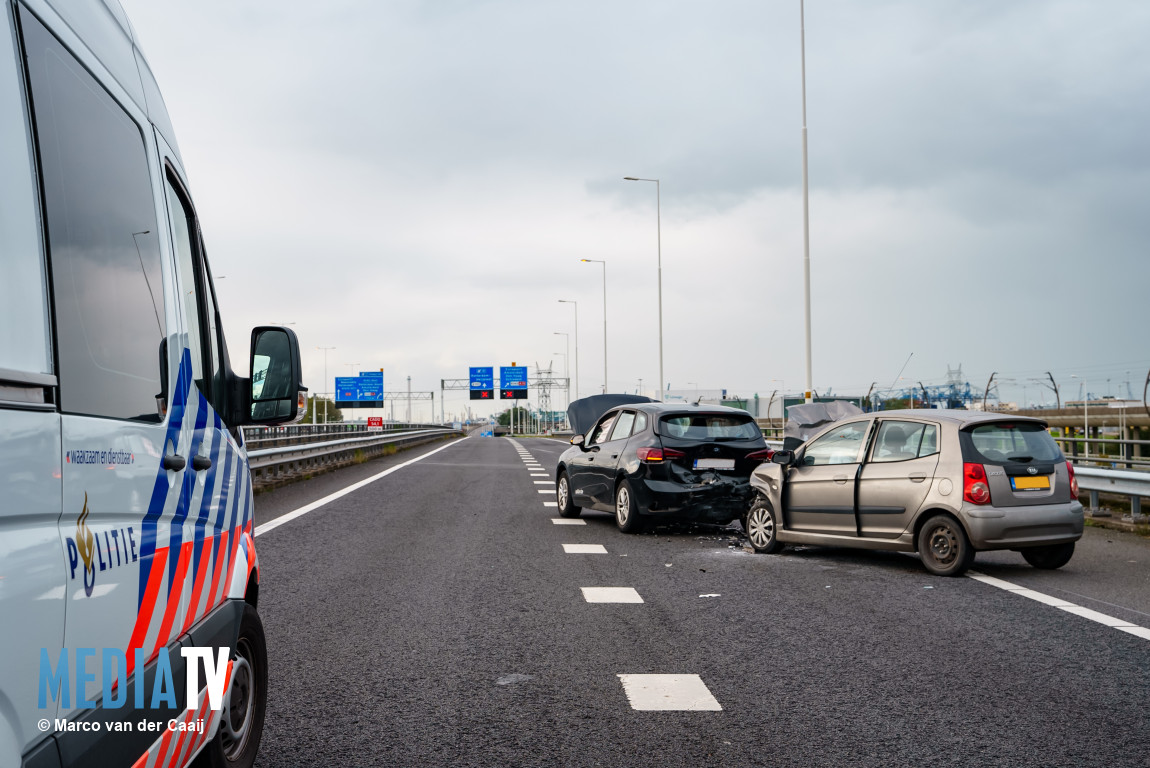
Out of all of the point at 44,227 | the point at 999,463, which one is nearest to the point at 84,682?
the point at 44,227

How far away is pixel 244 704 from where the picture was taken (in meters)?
3.61

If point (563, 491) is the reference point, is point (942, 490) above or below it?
above

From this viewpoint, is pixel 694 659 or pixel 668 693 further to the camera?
pixel 694 659

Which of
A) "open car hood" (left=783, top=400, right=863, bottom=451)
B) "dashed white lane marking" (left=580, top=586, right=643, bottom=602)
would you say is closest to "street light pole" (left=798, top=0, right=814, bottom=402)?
"open car hood" (left=783, top=400, right=863, bottom=451)

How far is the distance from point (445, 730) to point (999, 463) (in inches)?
237

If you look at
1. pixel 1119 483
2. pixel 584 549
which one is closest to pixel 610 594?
pixel 584 549

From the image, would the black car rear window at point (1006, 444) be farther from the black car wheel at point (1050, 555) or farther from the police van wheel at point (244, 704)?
the police van wheel at point (244, 704)

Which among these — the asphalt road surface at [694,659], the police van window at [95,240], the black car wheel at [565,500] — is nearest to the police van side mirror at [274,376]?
the police van window at [95,240]

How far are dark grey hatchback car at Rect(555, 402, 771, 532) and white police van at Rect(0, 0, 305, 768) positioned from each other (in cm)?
855

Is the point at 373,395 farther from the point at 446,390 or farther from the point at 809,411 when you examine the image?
the point at 809,411

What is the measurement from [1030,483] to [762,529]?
2.74 m

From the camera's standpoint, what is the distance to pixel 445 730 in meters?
4.41

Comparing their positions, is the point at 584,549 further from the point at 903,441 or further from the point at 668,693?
the point at 668,693

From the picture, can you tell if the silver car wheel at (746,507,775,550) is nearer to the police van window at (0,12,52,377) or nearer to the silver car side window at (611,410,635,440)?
the silver car side window at (611,410,635,440)
